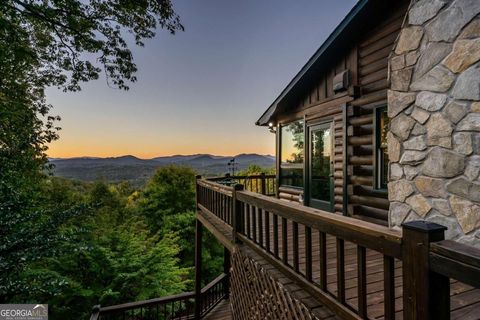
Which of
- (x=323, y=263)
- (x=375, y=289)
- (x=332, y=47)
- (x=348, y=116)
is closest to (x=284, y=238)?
(x=323, y=263)

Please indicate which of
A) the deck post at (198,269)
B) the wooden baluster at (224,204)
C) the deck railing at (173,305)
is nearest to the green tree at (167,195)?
the deck railing at (173,305)

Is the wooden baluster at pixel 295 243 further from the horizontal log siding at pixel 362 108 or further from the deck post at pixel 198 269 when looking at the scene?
the deck post at pixel 198 269

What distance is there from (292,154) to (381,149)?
2.92 m

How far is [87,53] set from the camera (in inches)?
296

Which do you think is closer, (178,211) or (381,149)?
(381,149)

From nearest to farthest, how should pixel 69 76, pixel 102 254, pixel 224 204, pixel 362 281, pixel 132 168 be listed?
pixel 362 281
pixel 224 204
pixel 102 254
pixel 69 76
pixel 132 168

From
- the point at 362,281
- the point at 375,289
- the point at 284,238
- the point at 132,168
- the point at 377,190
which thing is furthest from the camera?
the point at 132,168

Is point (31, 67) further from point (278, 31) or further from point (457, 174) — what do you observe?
point (457, 174)

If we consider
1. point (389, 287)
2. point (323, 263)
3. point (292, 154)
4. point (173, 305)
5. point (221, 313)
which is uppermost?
point (292, 154)

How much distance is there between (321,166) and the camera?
20.0 ft

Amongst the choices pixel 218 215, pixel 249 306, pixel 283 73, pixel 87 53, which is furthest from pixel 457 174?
pixel 283 73

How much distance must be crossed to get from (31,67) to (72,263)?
676cm

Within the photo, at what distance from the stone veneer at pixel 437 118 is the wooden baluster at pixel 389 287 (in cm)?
177

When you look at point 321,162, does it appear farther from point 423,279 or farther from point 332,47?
point 423,279
